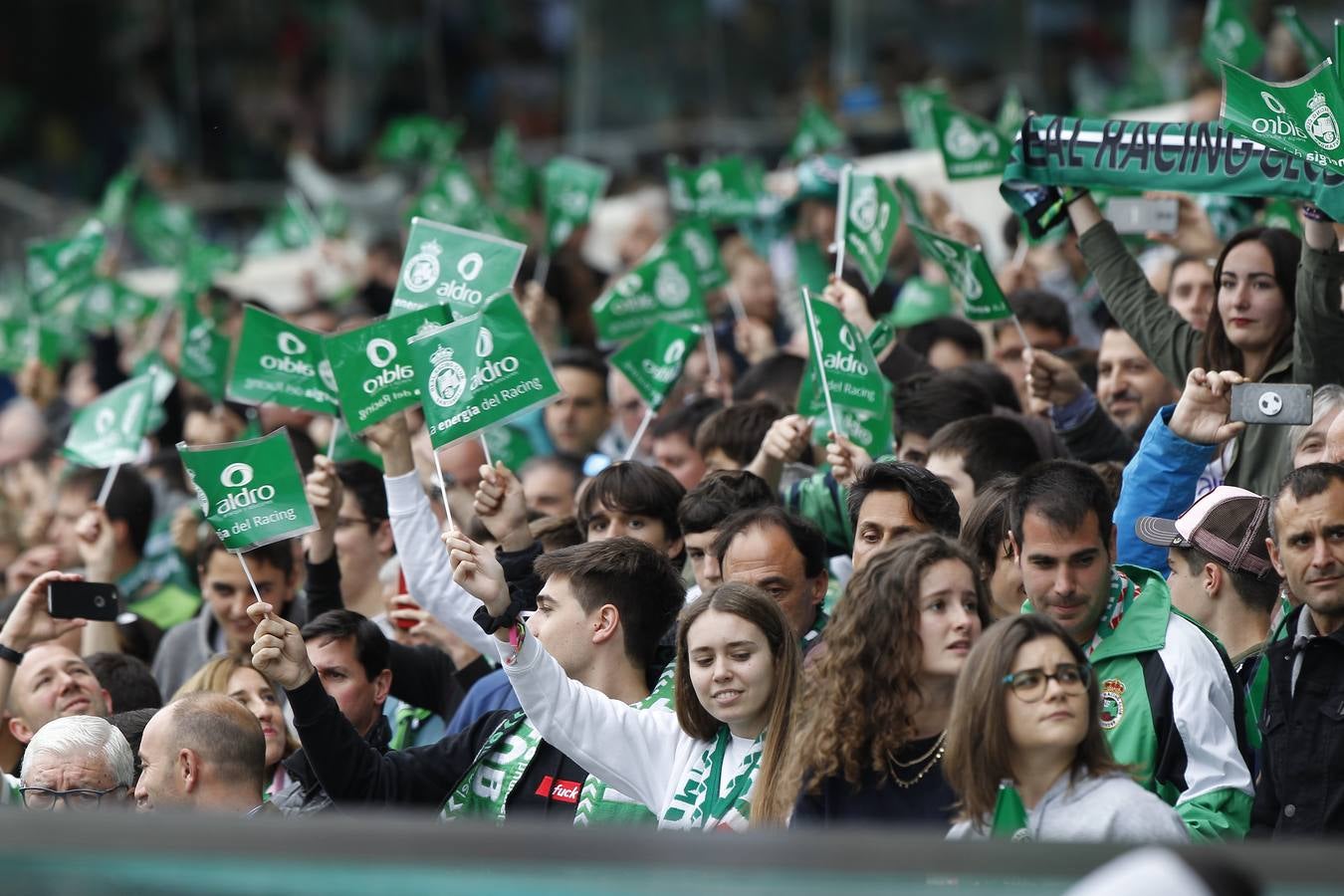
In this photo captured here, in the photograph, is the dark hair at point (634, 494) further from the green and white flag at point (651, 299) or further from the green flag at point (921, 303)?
the green flag at point (921, 303)

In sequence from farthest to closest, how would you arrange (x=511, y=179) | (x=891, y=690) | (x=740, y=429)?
(x=511, y=179)
(x=740, y=429)
(x=891, y=690)

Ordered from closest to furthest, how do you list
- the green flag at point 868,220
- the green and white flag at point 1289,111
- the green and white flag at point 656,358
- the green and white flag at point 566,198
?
the green and white flag at point 1289,111 < the green flag at point 868,220 < the green and white flag at point 656,358 < the green and white flag at point 566,198

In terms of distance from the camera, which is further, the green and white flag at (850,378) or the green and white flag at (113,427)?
the green and white flag at (113,427)

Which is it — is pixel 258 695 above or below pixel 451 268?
below

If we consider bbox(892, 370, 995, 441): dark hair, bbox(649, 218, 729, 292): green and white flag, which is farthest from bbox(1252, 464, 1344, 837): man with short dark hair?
bbox(649, 218, 729, 292): green and white flag

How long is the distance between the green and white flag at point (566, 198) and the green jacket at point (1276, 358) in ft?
16.3

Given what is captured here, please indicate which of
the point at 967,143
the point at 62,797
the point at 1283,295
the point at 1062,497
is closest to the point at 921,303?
the point at 967,143

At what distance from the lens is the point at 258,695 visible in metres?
6.23

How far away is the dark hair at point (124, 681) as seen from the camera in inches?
263

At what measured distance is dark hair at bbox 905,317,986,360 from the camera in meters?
8.27

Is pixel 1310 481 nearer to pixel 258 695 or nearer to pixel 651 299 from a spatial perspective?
pixel 258 695

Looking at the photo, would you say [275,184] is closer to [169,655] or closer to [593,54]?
[593,54]

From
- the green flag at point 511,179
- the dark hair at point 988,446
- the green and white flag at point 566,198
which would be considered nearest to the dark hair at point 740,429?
the dark hair at point 988,446

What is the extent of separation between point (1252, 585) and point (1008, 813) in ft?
5.30
